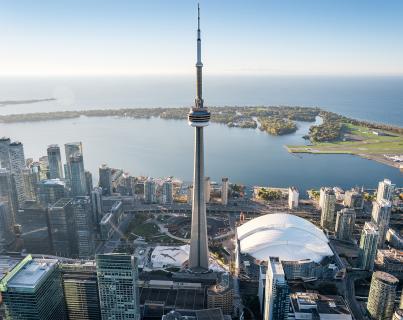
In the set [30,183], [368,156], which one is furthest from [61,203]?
[368,156]

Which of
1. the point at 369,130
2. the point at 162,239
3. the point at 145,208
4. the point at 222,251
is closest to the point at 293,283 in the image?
the point at 222,251

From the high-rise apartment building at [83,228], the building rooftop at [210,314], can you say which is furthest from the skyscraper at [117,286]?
the high-rise apartment building at [83,228]

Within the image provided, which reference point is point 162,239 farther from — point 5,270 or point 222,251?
point 5,270

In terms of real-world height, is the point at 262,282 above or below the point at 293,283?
above

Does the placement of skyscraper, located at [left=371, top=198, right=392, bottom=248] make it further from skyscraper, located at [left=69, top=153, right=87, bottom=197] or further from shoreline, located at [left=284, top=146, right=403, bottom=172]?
skyscraper, located at [left=69, top=153, right=87, bottom=197]

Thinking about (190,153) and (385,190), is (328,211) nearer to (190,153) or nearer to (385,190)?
(385,190)
